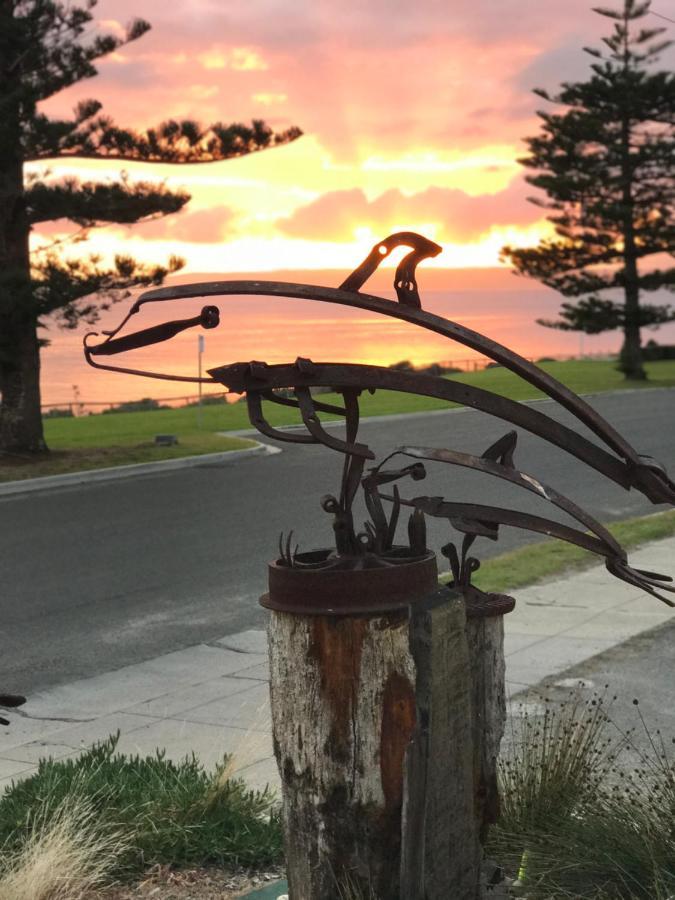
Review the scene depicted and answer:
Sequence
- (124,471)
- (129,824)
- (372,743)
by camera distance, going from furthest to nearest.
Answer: (124,471) < (129,824) < (372,743)

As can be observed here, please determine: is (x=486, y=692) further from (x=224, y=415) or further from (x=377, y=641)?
(x=224, y=415)

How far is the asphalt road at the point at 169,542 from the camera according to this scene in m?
8.94

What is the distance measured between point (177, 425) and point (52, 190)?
8371 millimetres

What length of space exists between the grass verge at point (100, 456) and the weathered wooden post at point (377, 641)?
51.1 feet

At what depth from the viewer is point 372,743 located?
3441 millimetres

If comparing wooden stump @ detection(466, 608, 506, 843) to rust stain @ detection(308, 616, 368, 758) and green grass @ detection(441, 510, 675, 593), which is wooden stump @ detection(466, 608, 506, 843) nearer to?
rust stain @ detection(308, 616, 368, 758)

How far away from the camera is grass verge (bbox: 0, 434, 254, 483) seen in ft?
63.2

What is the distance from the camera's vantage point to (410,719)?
3.44m

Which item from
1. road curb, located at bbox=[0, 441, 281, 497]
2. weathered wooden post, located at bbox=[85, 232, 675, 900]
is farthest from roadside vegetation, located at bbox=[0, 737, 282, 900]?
road curb, located at bbox=[0, 441, 281, 497]

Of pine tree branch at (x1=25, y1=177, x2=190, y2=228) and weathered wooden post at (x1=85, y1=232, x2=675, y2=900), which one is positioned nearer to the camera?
weathered wooden post at (x1=85, y1=232, x2=675, y2=900)

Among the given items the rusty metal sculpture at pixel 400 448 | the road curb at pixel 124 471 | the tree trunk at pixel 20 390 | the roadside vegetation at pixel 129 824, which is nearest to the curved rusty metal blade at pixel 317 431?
the rusty metal sculpture at pixel 400 448

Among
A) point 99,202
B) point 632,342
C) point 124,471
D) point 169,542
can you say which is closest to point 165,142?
point 99,202

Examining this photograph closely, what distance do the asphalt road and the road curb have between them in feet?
1.60

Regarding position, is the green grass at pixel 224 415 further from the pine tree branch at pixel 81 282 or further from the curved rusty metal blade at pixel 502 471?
the curved rusty metal blade at pixel 502 471
